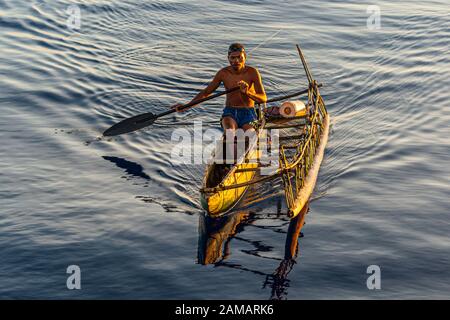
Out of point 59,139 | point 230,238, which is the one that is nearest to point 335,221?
point 230,238

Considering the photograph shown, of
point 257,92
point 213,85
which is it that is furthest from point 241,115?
point 213,85

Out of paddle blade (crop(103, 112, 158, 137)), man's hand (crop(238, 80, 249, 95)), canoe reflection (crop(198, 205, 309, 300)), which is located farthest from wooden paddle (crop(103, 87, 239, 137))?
canoe reflection (crop(198, 205, 309, 300))

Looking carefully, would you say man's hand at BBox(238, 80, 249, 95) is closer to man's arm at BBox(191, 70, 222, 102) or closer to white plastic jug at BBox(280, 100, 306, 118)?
man's arm at BBox(191, 70, 222, 102)

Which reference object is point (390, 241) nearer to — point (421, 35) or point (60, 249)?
point (60, 249)

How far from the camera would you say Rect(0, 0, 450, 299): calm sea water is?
13.3 metres

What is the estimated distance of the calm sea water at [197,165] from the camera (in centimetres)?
1334

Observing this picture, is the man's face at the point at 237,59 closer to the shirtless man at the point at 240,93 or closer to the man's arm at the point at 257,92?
the shirtless man at the point at 240,93

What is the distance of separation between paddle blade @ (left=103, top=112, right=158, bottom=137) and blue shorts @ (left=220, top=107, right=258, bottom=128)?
95.9 inches

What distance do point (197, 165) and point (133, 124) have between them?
86.7 inches

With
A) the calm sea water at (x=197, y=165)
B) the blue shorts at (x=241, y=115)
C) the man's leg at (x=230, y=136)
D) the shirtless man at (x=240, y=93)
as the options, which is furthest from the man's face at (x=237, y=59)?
the calm sea water at (x=197, y=165)

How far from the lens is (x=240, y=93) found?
56.0 ft

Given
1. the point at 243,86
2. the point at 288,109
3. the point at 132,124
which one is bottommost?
the point at 132,124

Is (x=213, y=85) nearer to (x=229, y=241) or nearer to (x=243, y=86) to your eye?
(x=243, y=86)

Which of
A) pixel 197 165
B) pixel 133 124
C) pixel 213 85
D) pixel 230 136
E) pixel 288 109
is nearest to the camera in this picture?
pixel 230 136
